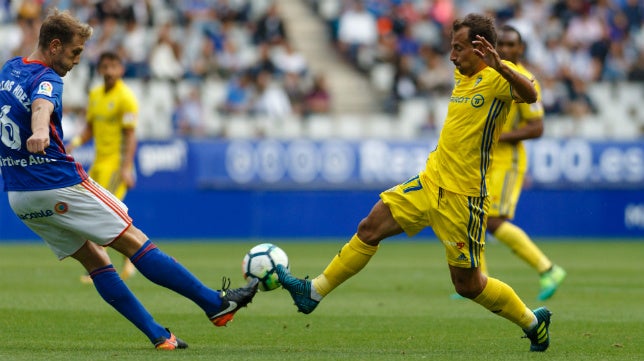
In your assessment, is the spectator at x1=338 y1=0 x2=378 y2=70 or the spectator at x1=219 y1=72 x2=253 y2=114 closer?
the spectator at x1=219 y1=72 x2=253 y2=114

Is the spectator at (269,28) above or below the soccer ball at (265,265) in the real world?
above

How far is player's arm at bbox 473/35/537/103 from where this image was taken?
7453 mm

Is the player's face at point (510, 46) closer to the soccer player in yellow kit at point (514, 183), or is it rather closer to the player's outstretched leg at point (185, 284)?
the soccer player in yellow kit at point (514, 183)

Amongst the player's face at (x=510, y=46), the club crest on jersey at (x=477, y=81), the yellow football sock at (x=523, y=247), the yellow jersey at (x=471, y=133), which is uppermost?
the player's face at (x=510, y=46)

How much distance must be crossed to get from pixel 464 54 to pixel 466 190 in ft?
2.93

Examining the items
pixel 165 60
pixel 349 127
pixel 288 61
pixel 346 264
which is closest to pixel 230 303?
pixel 346 264

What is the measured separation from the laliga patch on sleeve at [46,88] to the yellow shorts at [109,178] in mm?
6608

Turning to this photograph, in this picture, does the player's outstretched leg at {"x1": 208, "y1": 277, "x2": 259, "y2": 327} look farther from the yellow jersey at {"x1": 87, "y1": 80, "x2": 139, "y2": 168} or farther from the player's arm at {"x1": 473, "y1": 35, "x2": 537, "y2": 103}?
the yellow jersey at {"x1": 87, "y1": 80, "x2": 139, "y2": 168}

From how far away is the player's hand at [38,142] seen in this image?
6.91 metres

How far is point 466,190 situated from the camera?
316 inches

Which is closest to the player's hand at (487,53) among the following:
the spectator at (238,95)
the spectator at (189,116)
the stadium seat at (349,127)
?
the spectator at (189,116)

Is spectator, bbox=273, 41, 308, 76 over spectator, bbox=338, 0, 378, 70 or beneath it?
beneath

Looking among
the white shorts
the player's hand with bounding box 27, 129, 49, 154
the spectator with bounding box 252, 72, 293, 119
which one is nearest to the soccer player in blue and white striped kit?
the white shorts

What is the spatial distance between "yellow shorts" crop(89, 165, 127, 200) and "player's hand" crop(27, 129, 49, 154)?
702 centimetres
